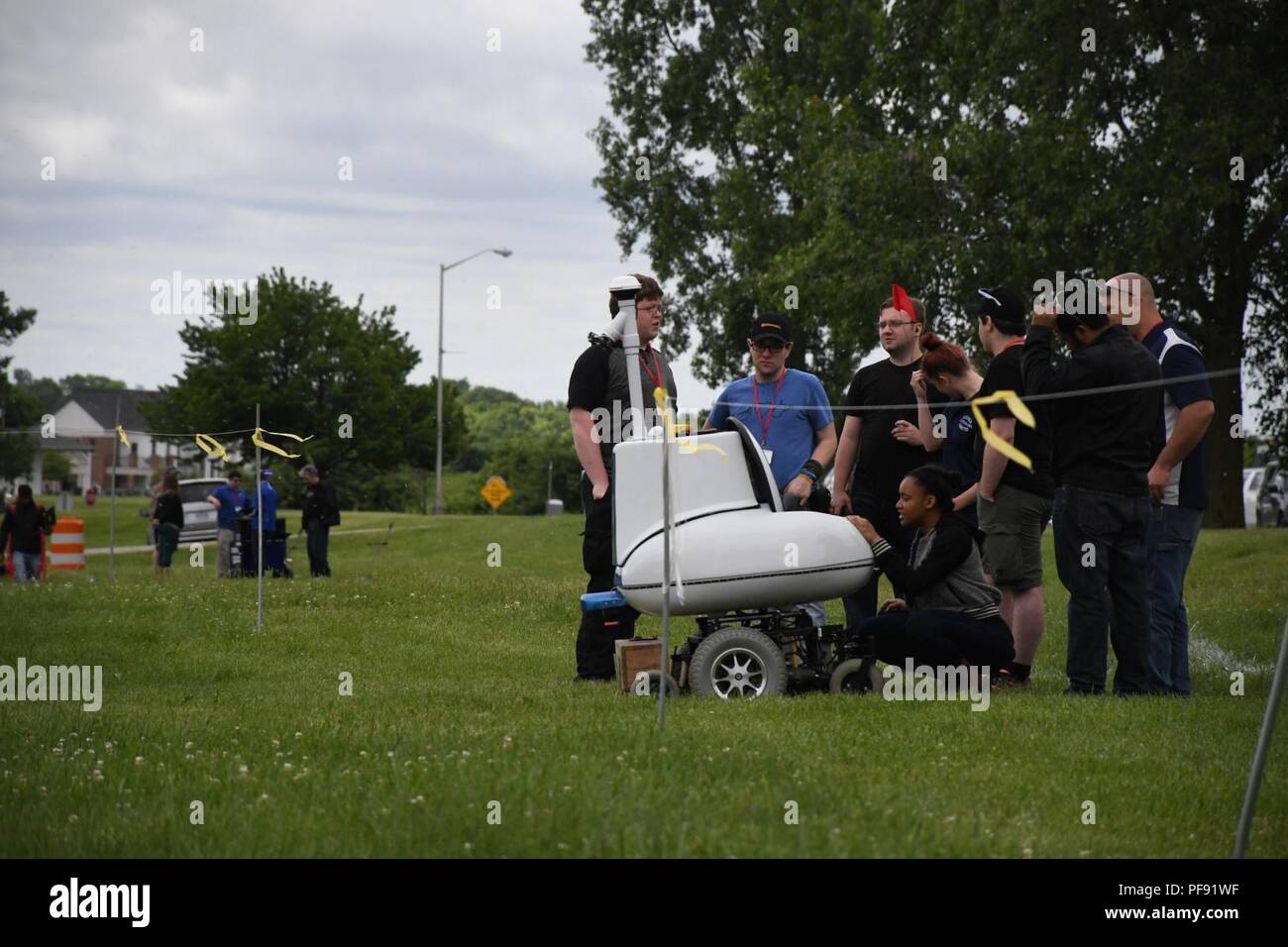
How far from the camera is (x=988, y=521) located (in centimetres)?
879

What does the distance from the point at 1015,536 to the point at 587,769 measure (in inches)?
158

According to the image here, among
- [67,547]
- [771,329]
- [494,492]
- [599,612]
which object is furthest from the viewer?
[494,492]

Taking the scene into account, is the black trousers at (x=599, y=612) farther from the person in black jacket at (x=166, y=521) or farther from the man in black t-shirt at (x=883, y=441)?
the person in black jacket at (x=166, y=521)

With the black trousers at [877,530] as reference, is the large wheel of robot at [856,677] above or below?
below

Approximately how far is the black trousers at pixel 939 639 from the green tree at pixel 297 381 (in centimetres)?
5444

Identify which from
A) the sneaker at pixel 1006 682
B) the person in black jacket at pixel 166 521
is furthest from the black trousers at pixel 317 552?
the sneaker at pixel 1006 682

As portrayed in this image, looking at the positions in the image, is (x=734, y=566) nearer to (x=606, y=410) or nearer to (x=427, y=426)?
(x=606, y=410)

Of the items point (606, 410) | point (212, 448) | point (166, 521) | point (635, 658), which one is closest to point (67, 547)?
point (166, 521)

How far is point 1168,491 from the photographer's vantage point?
8516 millimetres

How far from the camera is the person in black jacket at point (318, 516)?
25172 mm

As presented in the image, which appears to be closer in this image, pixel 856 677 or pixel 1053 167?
pixel 856 677

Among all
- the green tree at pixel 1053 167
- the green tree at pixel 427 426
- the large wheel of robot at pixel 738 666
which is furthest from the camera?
the green tree at pixel 427 426

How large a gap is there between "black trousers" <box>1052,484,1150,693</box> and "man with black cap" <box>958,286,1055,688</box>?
1.54 ft
